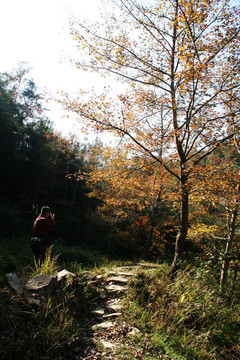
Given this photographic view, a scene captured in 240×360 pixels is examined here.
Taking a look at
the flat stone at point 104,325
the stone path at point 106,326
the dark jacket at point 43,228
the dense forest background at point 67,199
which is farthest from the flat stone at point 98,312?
the dense forest background at point 67,199

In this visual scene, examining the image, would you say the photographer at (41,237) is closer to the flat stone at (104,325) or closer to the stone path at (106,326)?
the stone path at (106,326)

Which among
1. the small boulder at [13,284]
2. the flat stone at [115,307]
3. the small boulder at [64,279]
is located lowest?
the flat stone at [115,307]

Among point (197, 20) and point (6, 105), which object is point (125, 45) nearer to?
point (197, 20)

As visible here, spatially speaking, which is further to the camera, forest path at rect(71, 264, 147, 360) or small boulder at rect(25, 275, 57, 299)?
small boulder at rect(25, 275, 57, 299)

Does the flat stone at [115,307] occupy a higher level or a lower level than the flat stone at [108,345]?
higher

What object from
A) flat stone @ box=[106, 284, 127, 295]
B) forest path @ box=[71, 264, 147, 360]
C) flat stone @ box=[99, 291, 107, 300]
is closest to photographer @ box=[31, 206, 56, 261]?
forest path @ box=[71, 264, 147, 360]

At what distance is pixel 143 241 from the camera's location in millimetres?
12328

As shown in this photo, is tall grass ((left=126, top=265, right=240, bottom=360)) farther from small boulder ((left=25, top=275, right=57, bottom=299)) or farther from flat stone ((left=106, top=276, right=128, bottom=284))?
small boulder ((left=25, top=275, right=57, bottom=299))

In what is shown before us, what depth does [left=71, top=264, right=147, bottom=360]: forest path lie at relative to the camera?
8.45 ft

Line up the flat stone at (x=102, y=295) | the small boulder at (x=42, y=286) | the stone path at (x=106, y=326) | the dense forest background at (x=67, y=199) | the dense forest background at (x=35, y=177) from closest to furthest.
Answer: the stone path at (x=106, y=326)
the small boulder at (x=42, y=286)
the flat stone at (x=102, y=295)
the dense forest background at (x=67, y=199)
the dense forest background at (x=35, y=177)

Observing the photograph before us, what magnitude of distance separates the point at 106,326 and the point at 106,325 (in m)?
0.03

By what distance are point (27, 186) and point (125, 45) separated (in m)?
11.3

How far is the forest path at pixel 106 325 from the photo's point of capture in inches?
101

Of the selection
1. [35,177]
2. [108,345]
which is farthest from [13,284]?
[35,177]
